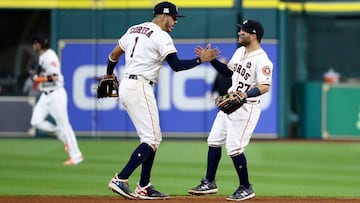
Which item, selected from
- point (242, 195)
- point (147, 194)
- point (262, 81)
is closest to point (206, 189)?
point (242, 195)

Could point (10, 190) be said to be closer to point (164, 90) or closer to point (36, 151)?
point (36, 151)

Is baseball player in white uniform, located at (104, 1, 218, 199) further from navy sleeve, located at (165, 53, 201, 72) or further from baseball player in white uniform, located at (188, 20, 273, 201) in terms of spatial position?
baseball player in white uniform, located at (188, 20, 273, 201)

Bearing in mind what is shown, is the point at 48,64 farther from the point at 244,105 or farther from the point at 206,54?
the point at 206,54

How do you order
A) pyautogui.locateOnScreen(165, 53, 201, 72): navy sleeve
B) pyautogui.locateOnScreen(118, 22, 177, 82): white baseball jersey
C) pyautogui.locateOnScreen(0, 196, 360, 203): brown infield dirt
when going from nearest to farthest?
pyautogui.locateOnScreen(165, 53, 201, 72): navy sleeve, pyautogui.locateOnScreen(118, 22, 177, 82): white baseball jersey, pyautogui.locateOnScreen(0, 196, 360, 203): brown infield dirt

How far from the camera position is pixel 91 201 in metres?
10.9

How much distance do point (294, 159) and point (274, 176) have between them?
329 cm

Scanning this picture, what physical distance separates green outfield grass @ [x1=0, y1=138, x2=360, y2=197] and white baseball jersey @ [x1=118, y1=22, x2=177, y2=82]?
1942mm

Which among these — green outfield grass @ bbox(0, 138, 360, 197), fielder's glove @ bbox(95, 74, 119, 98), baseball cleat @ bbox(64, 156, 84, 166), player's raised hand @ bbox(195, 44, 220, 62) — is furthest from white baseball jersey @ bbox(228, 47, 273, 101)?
baseball cleat @ bbox(64, 156, 84, 166)

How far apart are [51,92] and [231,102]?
5.83 metres

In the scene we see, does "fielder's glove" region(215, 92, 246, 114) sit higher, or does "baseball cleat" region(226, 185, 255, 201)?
"fielder's glove" region(215, 92, 246, 114)

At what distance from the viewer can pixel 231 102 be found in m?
10.7

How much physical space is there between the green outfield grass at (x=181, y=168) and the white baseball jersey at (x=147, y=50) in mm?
1942

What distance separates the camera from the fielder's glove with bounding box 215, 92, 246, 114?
35.1 feet

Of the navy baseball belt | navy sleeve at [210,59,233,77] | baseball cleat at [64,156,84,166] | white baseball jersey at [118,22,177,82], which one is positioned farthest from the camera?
baseball cleat at [64,156,84,166]
